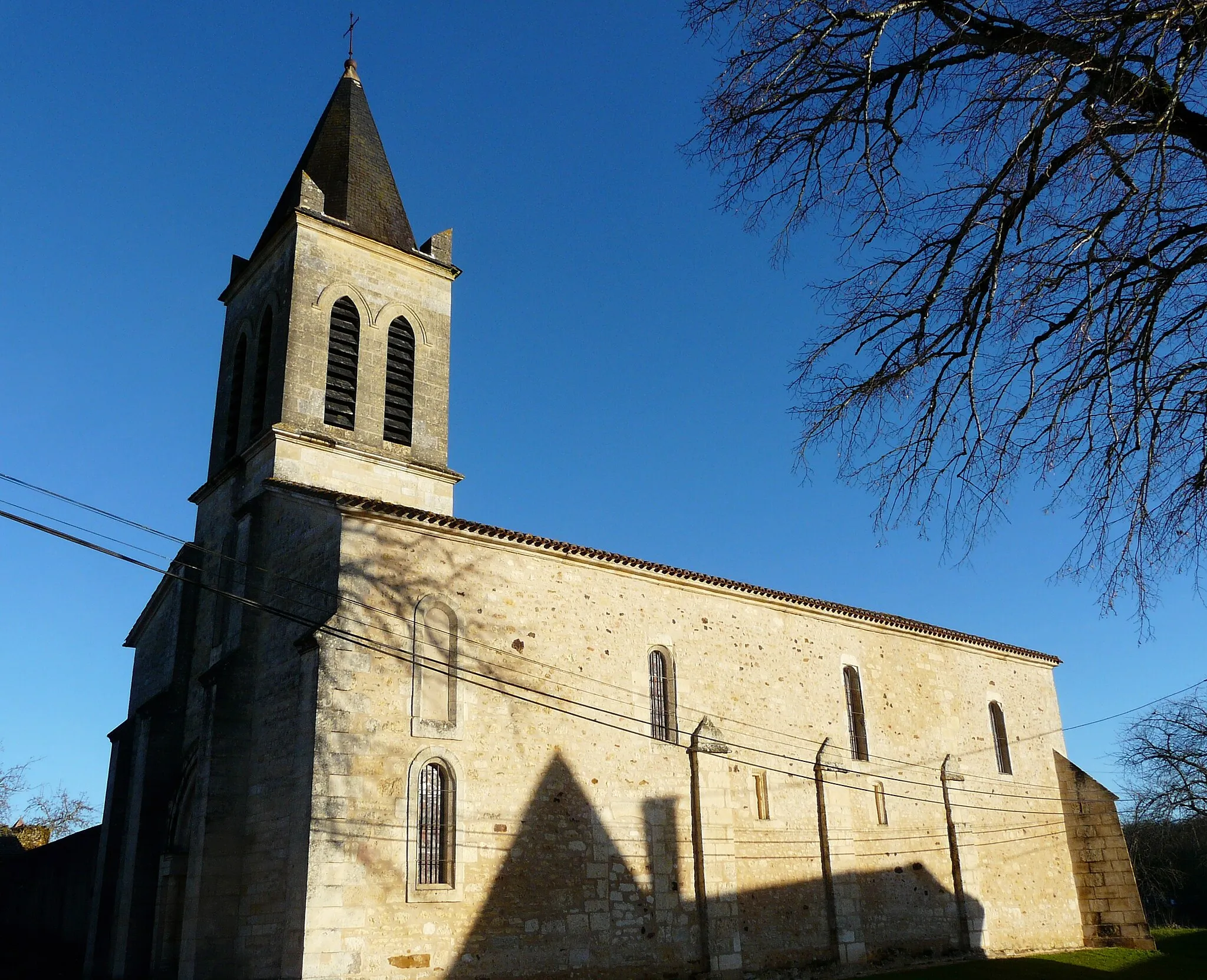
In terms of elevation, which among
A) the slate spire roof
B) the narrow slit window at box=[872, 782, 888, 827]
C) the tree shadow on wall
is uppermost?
the slate spire roof

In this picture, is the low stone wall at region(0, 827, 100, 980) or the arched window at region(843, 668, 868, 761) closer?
the low stone wall at region(0, 827, 100, 980)

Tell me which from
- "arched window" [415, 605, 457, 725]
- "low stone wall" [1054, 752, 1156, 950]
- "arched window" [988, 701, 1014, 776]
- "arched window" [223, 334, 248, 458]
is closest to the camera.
A: "arched window" [415, 605, 457, 725]

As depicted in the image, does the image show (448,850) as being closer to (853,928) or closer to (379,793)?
(379,793)

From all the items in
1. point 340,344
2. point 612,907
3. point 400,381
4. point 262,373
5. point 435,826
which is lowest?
point 612,907

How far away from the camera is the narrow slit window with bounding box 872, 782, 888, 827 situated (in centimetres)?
2333

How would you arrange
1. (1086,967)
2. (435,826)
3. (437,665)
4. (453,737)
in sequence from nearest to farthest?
A: 1. (435,826)
2. (453,737)
3. (437,665)
4. (1086,967)

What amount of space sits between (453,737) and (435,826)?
143 cm

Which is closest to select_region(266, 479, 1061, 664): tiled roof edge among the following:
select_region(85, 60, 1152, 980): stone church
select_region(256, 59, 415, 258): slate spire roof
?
select_region(85, 60, 1152, 980): stone church

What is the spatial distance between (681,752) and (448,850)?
554 centimetres

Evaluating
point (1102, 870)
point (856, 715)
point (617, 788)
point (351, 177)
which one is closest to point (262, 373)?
point (351, 177)

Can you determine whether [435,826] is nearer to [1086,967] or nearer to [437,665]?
[437,665]

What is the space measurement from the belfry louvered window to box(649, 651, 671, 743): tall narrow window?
828cm

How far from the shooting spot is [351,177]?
24906mm

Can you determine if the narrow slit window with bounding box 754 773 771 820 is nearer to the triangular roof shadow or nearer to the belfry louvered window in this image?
the triangular roof shadow
